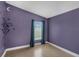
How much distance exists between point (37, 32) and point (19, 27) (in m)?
1.41

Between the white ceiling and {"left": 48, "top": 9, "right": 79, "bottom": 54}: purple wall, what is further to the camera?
{"left": 48, "top": 9, "right": 79, "bottom": 54}: purple wall

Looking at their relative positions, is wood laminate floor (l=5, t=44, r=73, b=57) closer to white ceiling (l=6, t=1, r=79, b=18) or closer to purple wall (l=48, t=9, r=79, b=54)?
purple wall (l=48, t=9, r=79, b=54)

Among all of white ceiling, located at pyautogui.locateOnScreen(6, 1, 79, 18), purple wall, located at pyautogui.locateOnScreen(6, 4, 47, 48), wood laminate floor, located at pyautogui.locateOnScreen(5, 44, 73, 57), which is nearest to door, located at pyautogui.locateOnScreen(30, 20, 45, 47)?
purple wall, located at pyautogui.locateOnScreen(6, 4, 47, 48)

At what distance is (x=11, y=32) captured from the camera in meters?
3.63

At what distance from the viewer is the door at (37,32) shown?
447 cm

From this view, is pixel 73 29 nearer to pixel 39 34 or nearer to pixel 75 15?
pixel 75 15

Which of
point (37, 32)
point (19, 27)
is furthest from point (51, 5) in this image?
point (37, 32)

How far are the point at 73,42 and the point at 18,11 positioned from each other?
10.2ft

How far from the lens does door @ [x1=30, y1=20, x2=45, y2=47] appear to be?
4.47 meters

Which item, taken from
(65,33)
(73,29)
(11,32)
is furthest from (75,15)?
(11,32)

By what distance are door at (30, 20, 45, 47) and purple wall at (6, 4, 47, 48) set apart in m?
0.25

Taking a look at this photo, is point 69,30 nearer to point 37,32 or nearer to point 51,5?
point 51,5

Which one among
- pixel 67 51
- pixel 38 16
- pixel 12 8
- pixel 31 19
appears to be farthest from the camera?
pixel 38 16

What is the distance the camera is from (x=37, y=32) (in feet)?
16.1
